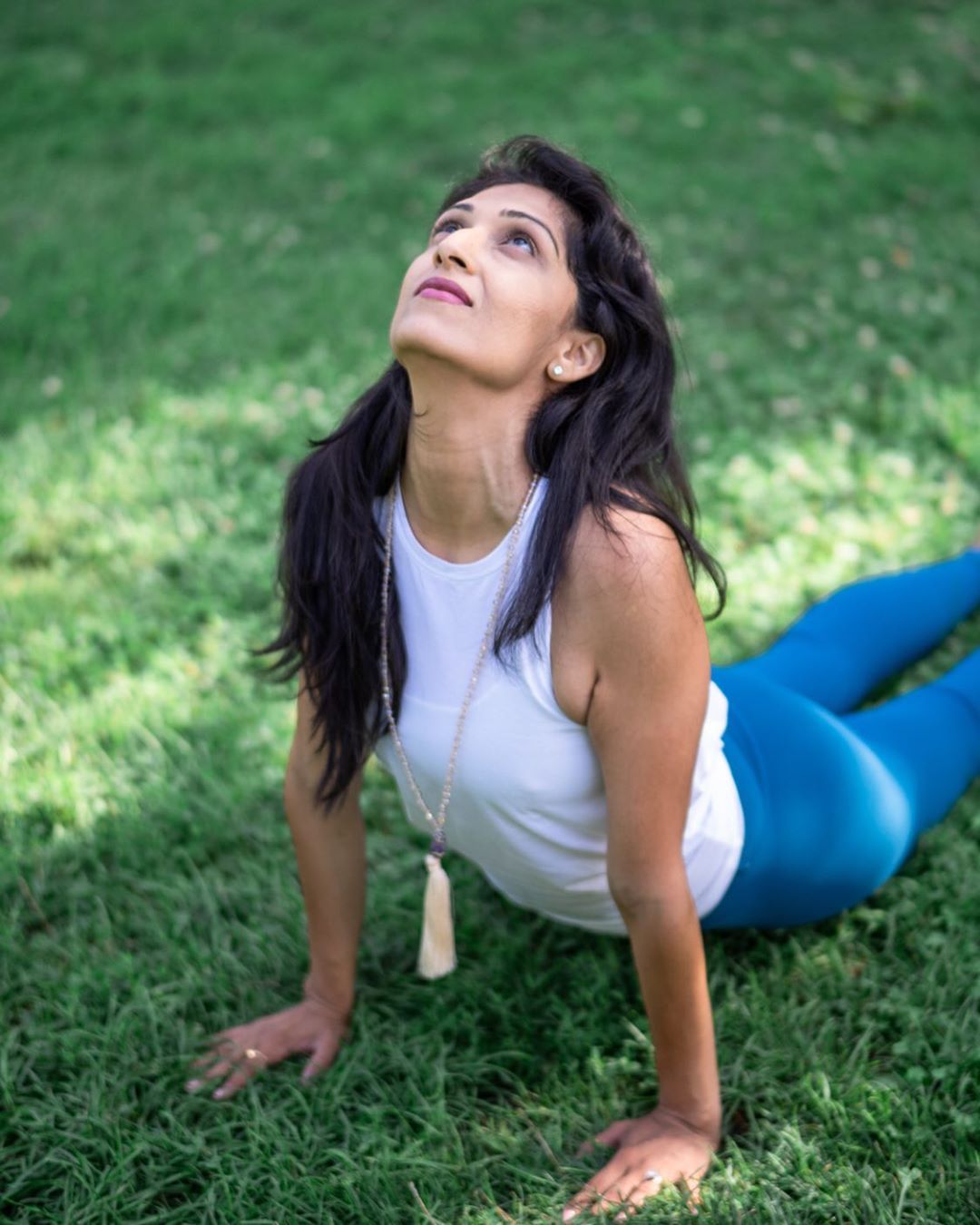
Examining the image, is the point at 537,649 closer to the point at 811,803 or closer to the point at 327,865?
the point at 327,865

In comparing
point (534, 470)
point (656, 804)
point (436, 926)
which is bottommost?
point (436, 926)

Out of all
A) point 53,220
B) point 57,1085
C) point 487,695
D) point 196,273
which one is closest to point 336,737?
point 487,695

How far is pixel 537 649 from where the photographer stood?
189cm

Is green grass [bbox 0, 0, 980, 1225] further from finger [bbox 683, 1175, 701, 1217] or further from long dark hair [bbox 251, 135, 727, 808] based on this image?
long dark hair [bbox 251, 135, 727, 808]

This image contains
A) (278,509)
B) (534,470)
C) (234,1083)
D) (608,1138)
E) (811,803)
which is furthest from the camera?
(278,509)

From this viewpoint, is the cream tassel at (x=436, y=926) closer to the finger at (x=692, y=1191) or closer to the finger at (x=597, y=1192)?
the finger at (x=597, y=1192)

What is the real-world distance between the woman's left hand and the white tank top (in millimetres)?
386

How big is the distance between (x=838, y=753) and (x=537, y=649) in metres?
0.83

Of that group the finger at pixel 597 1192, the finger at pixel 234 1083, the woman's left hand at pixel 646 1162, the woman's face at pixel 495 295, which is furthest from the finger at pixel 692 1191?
the woman's face at pixel 495 295

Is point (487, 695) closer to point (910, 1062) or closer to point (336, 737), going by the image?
point (336, 737)

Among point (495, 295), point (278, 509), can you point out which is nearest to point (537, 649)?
point (495, 295)

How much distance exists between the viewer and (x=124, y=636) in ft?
11.1

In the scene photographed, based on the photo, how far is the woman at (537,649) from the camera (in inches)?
72.6

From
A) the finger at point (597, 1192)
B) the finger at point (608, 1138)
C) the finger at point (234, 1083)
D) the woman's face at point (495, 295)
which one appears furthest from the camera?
the finger at point (234, 1083)
